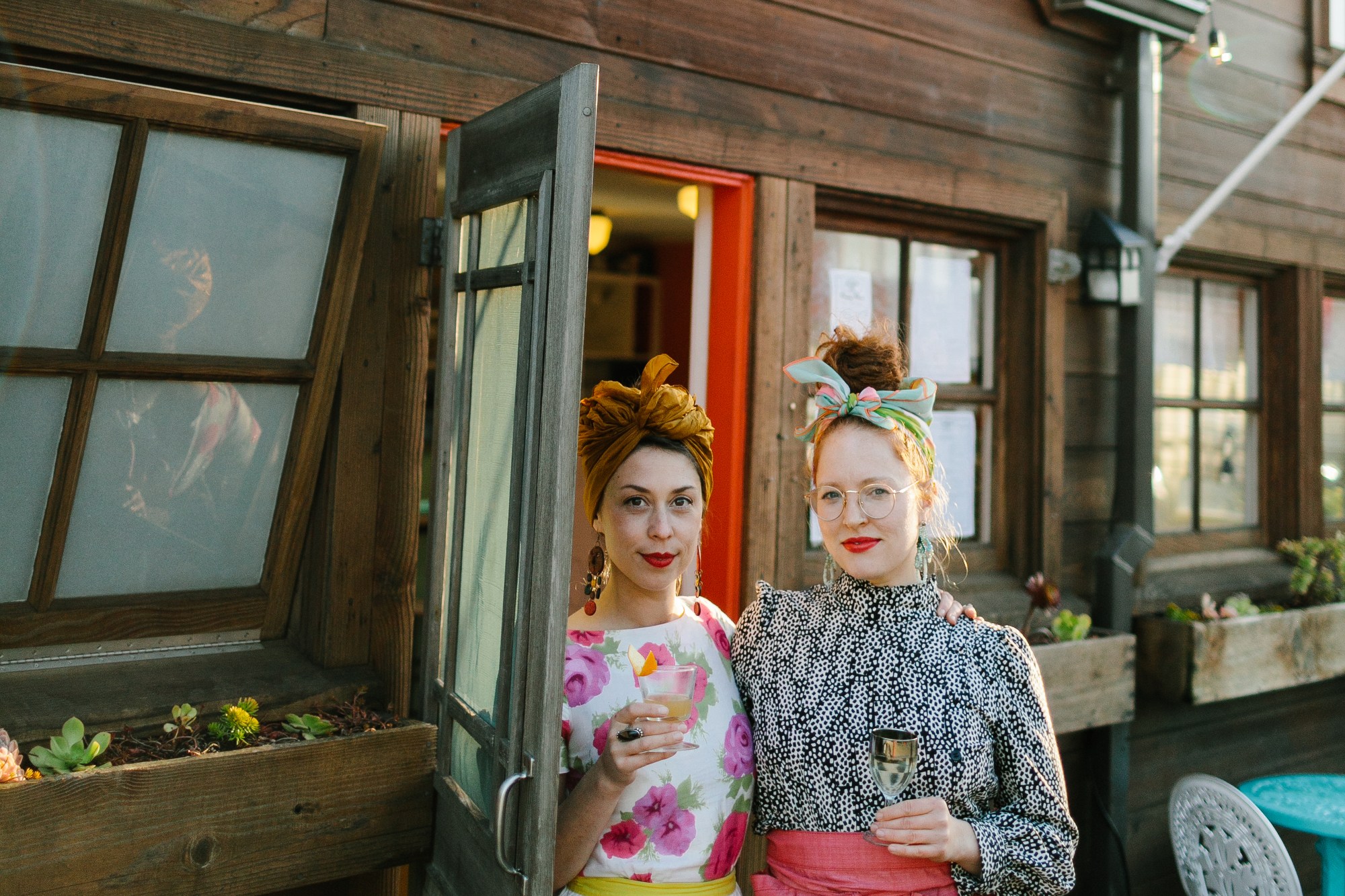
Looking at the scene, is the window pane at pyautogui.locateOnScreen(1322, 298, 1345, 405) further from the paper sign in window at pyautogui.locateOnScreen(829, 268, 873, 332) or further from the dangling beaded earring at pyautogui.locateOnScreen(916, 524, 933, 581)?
the dangling beaded earring at pyautogui.locateOnScreen(916, 524, 933, 581)

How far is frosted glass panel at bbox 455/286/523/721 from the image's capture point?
5.82ft

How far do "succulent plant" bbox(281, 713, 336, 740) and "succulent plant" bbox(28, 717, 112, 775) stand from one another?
33 cm

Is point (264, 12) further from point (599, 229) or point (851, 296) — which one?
point (599, 229)

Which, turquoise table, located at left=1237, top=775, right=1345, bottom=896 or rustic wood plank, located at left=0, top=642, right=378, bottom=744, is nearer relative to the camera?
rustic wood plank, located at left=0, top=642, right=378, bottom=744

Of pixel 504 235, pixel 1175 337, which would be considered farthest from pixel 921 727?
pixel 1175 337

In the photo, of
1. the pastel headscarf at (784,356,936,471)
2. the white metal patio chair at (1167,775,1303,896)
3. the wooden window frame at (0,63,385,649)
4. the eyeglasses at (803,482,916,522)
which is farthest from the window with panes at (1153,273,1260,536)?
the wooden window frame at (0,63,385,649)

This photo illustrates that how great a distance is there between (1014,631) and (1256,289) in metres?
3.25

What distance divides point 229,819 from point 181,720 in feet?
0.69

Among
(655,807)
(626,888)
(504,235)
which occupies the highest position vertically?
(504,235)

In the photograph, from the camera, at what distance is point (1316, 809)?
10.1ft

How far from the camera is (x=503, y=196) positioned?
5.91 feet

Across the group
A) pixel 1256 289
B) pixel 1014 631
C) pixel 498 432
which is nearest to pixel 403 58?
pixel 498 432

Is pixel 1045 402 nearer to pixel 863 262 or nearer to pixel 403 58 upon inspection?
pixel 863 262

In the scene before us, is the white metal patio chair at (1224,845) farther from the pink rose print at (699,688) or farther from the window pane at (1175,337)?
→ the pink rose print at (699,688)
